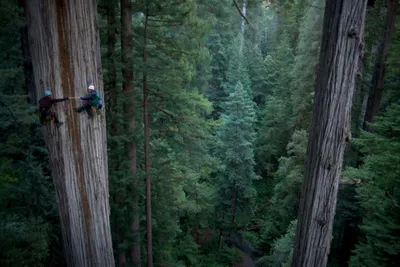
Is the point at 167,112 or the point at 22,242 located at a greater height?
the point at 167,112

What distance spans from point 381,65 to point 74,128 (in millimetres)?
13018

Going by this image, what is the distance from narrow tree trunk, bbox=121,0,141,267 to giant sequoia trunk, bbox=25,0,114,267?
382cm

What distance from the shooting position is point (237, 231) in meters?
20.4

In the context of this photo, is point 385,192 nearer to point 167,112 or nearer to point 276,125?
point 167,112

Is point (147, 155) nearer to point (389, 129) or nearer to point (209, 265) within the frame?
point (389, 129)

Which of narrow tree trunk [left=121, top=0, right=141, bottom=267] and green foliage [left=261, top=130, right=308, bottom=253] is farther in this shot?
green foliage [left=261, top=130, right=308, bottom=253]

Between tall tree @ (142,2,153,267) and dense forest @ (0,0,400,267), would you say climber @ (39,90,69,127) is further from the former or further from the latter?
tall tree @ (142,2,153,267)

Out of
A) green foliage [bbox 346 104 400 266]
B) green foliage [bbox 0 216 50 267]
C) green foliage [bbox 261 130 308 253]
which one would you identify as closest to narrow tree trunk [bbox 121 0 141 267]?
green foliage [bbox 0 216 50 267]

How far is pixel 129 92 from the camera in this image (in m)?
7.15

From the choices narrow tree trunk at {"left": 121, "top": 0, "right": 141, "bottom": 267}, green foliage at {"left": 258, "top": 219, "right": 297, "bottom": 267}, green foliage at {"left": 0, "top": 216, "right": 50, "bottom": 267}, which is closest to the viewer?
green foliage at {"left": 0, "top": 216, "right": 50, "bottom": 267}

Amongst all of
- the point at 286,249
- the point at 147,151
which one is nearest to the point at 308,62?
the point at 286,249

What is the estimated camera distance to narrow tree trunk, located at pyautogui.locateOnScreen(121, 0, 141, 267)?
679cm

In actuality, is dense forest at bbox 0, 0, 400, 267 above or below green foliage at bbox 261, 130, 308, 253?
above

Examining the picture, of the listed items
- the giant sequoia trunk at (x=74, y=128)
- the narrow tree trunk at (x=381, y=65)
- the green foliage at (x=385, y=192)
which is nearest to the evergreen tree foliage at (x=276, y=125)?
the narrow tree trunk at (x=381, y=65)
